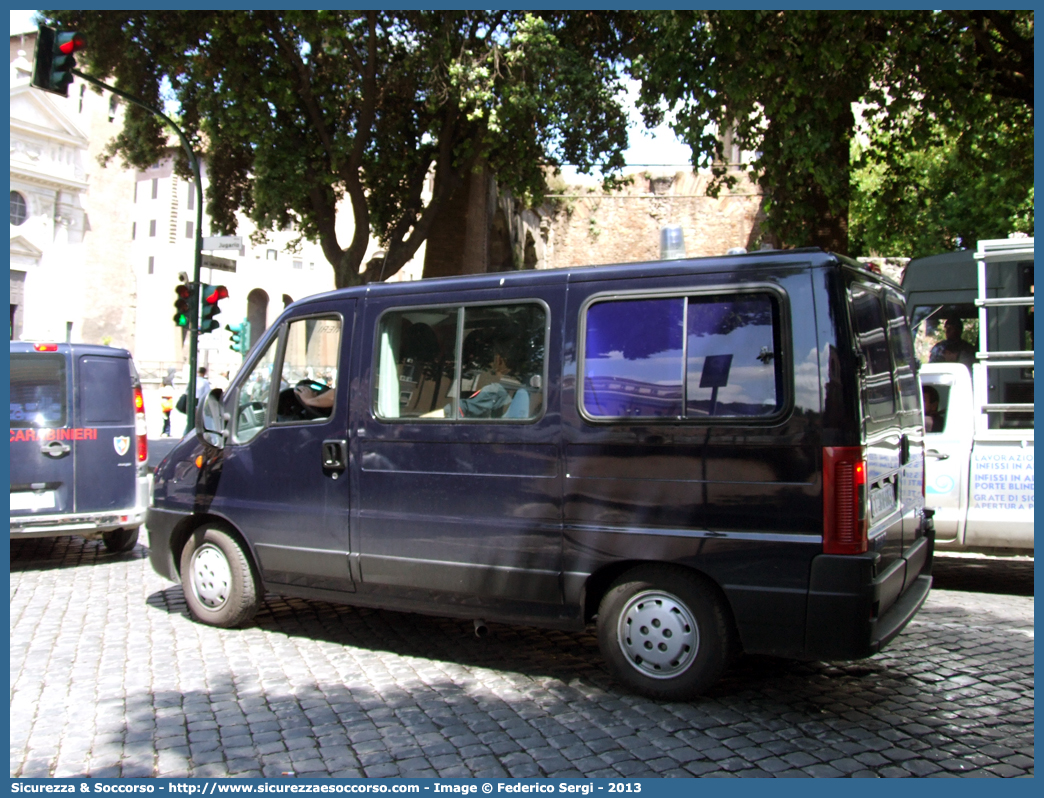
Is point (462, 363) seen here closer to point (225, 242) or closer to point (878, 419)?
point (878, 419)

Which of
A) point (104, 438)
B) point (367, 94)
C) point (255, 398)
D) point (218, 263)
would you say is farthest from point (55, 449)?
point (367, 94)

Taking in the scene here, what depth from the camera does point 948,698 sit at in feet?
15.5

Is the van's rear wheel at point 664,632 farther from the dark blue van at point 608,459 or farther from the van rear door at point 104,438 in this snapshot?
the van rear door at point 104,438

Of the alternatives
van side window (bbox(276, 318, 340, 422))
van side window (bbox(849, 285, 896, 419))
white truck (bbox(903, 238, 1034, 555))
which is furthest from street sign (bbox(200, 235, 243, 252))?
van side window (bbox(849, 285, 896, 419))

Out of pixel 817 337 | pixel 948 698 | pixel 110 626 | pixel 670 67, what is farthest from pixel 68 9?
pixel 948 698

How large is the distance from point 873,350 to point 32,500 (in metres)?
7.03

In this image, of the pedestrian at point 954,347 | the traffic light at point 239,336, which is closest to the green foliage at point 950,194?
the pedestrian at point 954,347

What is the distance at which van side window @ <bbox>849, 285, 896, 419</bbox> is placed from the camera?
4449mm

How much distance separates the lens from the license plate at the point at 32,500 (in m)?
8.09

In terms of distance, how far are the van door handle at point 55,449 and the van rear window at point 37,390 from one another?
0.17 metres

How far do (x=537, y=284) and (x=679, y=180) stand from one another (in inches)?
1194

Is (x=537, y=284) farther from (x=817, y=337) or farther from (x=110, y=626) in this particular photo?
(x=110, y=626)

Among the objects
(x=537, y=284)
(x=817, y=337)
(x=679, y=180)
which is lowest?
(x=817, y=337)

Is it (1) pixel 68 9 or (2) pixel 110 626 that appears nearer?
(2) pixel 110 626
